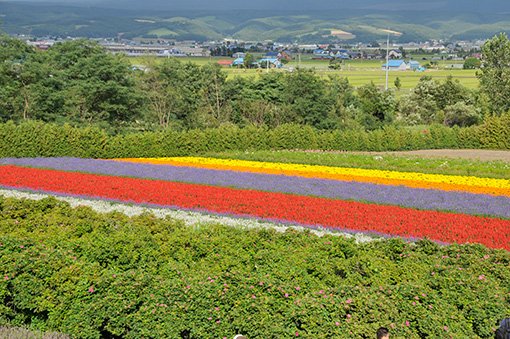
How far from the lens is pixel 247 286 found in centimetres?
923

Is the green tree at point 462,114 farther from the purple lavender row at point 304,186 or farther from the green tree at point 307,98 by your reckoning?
the purple lavender row at point 304,186

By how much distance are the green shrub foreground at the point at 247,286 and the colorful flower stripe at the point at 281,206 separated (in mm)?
5135

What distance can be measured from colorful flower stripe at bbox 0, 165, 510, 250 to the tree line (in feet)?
75.5

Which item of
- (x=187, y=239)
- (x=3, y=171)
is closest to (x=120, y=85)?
(x=3, y=171)

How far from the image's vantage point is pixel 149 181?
24.9 m

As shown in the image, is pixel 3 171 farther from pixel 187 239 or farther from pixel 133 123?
pixel 133 123

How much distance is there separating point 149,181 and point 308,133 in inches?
767

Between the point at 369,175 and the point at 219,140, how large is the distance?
1347 centimetres

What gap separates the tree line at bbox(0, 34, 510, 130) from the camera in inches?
1887

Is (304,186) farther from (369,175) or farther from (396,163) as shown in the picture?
(396,163)

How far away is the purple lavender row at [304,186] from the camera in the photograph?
2080 centimetres

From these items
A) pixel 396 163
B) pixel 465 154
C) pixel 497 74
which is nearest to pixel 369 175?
pixel 396 163

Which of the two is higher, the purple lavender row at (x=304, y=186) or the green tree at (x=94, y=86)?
the green tree at (x=94, y=86)

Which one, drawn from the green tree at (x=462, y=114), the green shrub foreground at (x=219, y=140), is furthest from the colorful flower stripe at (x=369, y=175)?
the green tree at (x=462, y=114)
